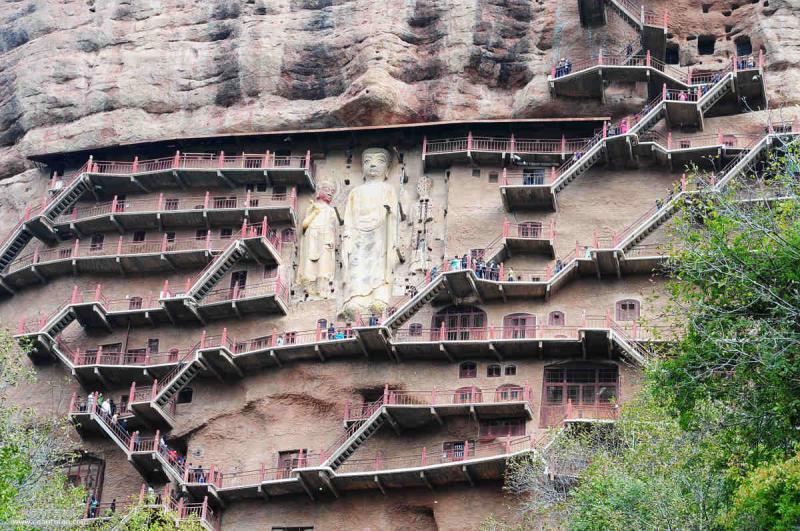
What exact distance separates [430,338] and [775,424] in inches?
933

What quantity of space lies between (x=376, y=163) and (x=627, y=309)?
462 inches

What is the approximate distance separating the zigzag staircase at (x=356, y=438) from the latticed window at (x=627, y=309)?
902 centimetres

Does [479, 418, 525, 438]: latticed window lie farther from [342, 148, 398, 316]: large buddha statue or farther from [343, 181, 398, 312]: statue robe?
[343, 181, 398, 312]: statue robe

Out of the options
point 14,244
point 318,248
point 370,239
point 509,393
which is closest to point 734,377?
point 509,393

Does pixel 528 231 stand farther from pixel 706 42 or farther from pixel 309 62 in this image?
pixel 309 62

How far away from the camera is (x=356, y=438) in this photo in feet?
169

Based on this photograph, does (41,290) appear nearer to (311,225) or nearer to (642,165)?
(311,225)

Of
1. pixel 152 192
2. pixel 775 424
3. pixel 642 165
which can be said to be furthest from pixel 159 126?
pixel 775 424

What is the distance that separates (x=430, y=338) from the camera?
54125mm

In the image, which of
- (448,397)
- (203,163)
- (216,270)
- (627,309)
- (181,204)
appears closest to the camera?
(448,397)

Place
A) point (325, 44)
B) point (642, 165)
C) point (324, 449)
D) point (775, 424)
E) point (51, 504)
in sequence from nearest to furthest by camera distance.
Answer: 1. point (775, 424)
2. point (51, 504)
3. point (324, 449)
4. point (642, 165)
5. point (325, 44)

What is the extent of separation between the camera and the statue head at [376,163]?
59062 millimetres

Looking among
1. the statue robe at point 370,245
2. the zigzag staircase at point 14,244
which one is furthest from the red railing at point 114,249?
the statue robe at point 370,245

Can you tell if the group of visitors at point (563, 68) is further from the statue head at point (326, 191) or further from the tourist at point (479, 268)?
the statue head at point (326, 191)
